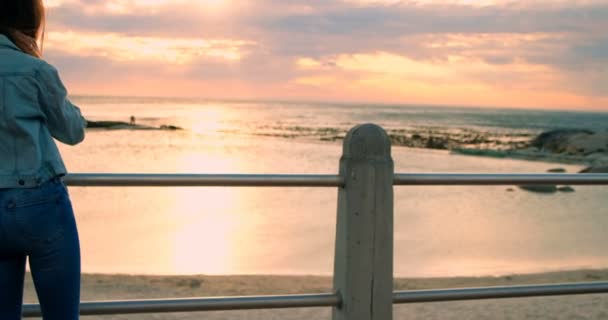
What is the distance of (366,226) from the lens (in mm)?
3195

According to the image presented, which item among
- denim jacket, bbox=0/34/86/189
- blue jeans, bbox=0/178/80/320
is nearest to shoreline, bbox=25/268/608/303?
blue jeans, bbox=0/178/80/320

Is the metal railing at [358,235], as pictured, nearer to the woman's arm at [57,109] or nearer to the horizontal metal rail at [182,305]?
the horizontal metal rail at [182,305]

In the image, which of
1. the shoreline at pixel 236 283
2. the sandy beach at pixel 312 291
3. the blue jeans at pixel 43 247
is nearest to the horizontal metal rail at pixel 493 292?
the blue jeans at pixel 43 247

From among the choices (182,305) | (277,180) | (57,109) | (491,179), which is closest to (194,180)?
(277,180)

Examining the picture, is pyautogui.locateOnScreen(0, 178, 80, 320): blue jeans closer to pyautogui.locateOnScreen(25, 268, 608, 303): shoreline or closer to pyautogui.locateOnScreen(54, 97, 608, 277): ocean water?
pyautogui.locateOnScreen(25, 268, 608, 303): shoreline

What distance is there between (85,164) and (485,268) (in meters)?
13.2

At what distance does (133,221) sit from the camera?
1132 cm

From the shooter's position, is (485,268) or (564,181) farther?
(485,268)

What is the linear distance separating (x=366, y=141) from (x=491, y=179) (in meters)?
0.62

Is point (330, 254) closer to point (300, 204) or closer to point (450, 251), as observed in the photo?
point (450, 251)

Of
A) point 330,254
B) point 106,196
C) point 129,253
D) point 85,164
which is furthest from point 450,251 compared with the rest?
point 85,164

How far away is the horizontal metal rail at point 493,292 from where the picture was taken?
10.8 ft

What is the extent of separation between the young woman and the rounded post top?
4.09 feet

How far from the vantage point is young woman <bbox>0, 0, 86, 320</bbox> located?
7.05ft
